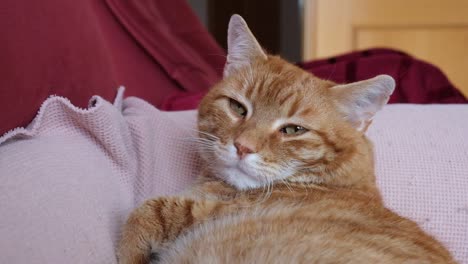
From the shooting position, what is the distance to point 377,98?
1.35 m

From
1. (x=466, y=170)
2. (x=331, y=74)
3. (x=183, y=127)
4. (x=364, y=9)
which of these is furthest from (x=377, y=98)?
(x=364, y=9)

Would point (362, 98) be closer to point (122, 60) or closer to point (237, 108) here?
point (237, 108)

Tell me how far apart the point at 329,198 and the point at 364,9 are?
3.10 meters

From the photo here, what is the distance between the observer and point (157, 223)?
116 centimetres

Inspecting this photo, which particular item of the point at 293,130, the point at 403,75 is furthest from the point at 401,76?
the point at 293,130

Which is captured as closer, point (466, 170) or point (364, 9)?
point (466, 170)

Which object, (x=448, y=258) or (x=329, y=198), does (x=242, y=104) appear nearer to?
(x=329, y=198)

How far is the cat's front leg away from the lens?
3.69ft

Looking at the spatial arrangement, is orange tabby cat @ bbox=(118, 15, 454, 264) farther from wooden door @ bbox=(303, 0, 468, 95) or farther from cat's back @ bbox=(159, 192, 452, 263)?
wooden door @ bbox=(303, 0, 468, 95)

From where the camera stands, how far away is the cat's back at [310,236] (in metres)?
0.95

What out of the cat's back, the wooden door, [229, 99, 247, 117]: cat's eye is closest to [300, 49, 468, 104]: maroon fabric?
[229, 99, 247, 117]: cat's eye

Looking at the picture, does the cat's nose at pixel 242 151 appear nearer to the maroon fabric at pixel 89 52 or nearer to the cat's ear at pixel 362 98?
the cat's ear at pixel 362 98

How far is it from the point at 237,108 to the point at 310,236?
500 mm

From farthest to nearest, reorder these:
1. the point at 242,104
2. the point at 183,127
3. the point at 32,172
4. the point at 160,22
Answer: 1. the point at 160,22
2. the point at 183,127
3. the point at 242,104
4. the point at 32,172
